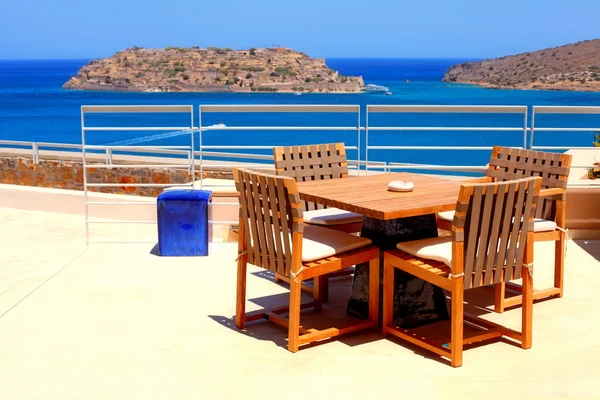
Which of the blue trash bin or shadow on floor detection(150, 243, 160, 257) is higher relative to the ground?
the blue trash bin

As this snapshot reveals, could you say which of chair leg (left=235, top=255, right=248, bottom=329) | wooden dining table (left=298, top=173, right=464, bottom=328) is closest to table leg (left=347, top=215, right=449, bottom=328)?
wooden dining table (left=298, top=173, right=464, bottom=328)

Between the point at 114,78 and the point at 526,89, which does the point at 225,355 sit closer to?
the point at 526,89

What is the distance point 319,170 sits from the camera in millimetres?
5602

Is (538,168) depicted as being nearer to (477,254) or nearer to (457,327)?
(477,254)

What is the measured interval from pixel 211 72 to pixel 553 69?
42545 millimetres

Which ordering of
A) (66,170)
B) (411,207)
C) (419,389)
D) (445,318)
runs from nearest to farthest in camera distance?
1. (419,389)
2. (411,207)
3. (445,318)
4. (66,170)

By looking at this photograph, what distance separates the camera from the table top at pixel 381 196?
13.9ft

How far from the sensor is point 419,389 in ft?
12.5

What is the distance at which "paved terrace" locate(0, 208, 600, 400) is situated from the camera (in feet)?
12.6

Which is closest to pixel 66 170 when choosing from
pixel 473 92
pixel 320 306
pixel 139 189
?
pixel 139 189

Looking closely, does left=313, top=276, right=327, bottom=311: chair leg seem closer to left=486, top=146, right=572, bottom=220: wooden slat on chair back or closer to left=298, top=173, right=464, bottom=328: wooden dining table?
left=298, top=173, right=464, bottom=328: wooden dining table

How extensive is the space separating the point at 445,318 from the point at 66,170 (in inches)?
577

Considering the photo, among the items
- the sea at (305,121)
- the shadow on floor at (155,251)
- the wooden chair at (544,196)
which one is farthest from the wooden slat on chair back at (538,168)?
the sea at (305,121)

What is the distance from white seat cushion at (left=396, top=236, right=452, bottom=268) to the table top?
187 mm
